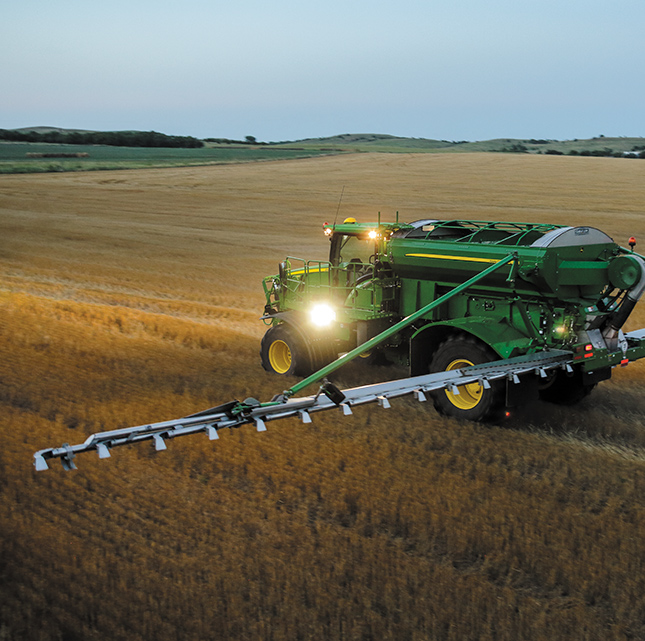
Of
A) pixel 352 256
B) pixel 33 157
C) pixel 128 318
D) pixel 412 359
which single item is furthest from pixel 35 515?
pixel 33 157

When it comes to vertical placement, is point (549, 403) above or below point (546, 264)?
below

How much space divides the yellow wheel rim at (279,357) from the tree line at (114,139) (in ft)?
280

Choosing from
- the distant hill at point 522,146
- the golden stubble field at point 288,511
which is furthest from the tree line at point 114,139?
the golden stubble field at point 288,511

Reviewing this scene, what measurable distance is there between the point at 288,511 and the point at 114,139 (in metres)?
92.9

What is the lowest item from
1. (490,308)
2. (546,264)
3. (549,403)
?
(549,403)

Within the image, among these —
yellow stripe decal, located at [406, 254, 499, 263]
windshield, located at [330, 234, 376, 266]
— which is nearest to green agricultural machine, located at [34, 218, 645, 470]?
yellow stripe decal, located at [406, 254, 499, 263]

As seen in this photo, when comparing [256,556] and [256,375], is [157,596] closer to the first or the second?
[256,556]

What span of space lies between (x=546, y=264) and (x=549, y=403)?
239 cm

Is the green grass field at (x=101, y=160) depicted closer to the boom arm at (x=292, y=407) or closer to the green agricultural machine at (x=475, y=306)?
the green agricultural machine at (x=475, y=306)

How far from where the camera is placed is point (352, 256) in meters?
10.8

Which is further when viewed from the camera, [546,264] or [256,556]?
[546,264]

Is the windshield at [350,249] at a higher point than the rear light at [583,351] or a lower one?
higher

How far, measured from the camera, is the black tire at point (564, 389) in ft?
30.2

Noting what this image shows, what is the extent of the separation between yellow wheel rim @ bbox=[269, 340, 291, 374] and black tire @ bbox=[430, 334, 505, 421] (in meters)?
2.53
